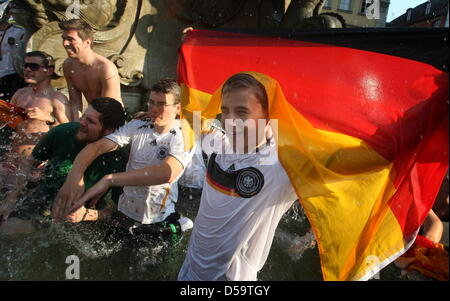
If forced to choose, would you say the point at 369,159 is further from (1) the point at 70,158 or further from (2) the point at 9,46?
(2) the point at 9,46

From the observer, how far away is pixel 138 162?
3.17 meters

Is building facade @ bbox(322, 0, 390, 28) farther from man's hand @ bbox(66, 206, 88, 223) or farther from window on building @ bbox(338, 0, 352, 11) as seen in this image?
man's hand @ bbox(66, 206, 88, 223)

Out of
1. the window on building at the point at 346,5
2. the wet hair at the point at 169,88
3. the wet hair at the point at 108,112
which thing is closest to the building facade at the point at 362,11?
the window on building at the point at 346,5

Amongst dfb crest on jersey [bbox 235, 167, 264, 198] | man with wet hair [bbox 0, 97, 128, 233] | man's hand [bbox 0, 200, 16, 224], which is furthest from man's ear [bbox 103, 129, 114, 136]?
dfb crest on jersey [bbox 235, 167, 264, 198]

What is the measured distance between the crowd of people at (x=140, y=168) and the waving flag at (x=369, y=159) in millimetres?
172

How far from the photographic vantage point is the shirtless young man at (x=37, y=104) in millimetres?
4031

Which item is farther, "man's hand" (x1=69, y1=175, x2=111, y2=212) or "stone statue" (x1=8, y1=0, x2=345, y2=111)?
"stone statue" (x1=8, y1=0, x2=345, y2=111)

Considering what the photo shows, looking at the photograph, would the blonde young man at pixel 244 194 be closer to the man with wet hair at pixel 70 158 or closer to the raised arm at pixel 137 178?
the raised arm at pixel 137 178

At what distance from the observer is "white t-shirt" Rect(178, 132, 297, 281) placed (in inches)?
77.7

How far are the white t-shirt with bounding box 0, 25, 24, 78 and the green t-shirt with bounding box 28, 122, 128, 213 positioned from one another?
393 cm
